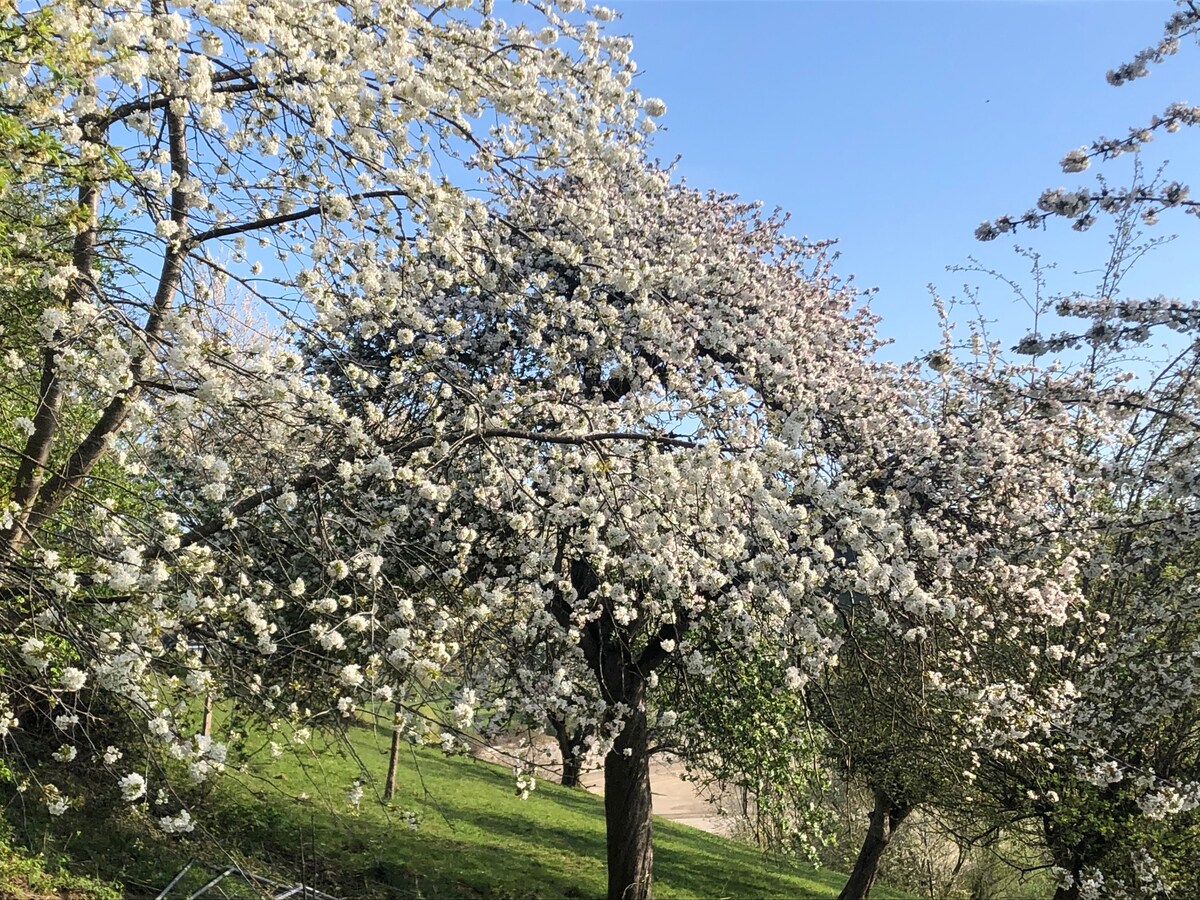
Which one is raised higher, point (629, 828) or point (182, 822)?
point (182, 822)

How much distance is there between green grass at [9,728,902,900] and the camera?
31.0 ft

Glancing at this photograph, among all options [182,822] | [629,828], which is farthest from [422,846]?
[182,822]

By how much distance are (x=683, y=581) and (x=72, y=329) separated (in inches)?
206

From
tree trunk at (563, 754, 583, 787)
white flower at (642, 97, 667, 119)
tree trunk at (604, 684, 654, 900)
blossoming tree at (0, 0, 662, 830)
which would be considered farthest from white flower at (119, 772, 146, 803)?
tree trunk at (604, 684, 654, 900)

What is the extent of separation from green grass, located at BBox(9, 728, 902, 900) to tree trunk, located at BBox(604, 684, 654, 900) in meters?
1.88

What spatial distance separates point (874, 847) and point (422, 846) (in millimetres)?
9378

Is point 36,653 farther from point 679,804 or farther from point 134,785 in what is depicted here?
point 679,804

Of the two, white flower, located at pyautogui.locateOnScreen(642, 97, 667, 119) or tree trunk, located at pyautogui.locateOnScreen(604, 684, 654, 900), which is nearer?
white flower, located at pyautogui.locateOnScreen(642, 97, 667, 119)

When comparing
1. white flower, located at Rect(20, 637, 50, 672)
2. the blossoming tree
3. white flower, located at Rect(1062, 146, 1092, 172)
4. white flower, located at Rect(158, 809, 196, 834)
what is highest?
white flower, located at Rect(1062, 146, 1092, 172)

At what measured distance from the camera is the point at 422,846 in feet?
44.6

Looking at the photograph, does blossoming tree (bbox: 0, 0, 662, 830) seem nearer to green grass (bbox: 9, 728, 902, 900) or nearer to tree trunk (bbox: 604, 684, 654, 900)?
green grass (bbox: 9, 728, 902, 900)

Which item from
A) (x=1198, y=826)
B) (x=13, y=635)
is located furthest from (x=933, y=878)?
(x=13, y=635)

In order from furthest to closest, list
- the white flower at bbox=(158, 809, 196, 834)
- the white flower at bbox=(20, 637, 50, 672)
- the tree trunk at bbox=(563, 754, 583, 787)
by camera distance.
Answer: the tree trunk at bbox=(563, 754, 583, 787)
the white flower at bbox=(158, 809, 196, 834)
the white flower at bbox=(20, 637, 50, 672)

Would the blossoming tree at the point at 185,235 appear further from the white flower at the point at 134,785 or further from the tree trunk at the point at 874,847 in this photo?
the tree trunk at the point at 874,847
